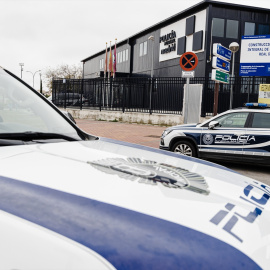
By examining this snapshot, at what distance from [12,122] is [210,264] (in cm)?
173

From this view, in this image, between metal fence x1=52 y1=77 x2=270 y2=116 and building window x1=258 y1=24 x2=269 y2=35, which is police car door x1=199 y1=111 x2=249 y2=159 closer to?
metal fence x1=52 y1=77 x2=270 y2=116

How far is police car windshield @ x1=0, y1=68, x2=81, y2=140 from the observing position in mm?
2203

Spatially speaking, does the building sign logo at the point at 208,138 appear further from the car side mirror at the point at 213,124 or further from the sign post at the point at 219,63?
the sign post at the point at 219,63

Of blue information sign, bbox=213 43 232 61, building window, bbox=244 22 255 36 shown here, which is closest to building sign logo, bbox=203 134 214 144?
blue information sign, bbox=213 43 232 61

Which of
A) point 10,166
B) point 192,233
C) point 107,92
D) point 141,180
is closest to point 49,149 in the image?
point 10,166

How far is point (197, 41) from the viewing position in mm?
28875

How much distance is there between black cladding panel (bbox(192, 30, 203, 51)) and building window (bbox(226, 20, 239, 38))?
2351 millimetres

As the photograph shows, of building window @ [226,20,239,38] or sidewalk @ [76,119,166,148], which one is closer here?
sidewalk @ [76,119,166,148]

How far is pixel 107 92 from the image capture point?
21609 mm

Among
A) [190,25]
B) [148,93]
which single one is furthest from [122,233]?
[190,25]

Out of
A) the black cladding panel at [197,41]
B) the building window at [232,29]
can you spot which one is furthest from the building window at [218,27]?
the black cladding panel at [197,41]

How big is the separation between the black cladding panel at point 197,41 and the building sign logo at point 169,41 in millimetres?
3554

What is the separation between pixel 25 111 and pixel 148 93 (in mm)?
17321

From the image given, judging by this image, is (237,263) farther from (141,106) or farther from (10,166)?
(141,106)
